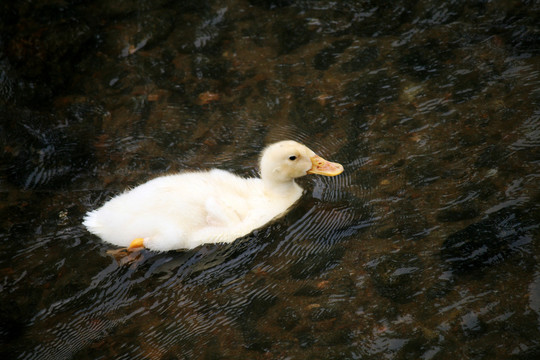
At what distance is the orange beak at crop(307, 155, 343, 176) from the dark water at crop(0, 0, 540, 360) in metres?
0.21

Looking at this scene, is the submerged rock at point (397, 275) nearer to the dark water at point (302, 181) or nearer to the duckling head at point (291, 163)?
the dark water at point (302, 181)

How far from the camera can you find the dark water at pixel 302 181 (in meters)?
3.71

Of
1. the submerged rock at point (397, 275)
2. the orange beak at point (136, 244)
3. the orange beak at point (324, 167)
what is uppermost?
the orange beak at point (324, 167)

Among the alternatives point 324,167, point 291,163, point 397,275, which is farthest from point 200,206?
point 397,275

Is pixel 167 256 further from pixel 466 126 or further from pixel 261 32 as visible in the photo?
pixel 261 32

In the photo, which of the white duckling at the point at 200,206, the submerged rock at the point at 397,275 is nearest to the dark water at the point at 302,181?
the submerged rock at the point at 397,275

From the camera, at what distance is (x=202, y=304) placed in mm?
4102

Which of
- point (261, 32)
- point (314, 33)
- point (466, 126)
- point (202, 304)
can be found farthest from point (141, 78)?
point (466, 126)

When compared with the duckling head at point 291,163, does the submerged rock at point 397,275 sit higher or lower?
lower

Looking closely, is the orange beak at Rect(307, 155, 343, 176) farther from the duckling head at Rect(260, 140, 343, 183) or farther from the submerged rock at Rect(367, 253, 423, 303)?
the submerged rock at Rect(367, 253, 423, 303)

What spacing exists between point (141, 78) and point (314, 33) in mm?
2163

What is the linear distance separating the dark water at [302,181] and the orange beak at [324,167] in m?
0.21

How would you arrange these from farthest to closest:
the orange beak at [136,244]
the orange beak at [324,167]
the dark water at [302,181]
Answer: the orange beak at [324,167] → the orange beak at [136,244] → the dark water at [302,181]

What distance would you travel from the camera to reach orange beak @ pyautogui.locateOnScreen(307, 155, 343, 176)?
193 inches
